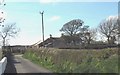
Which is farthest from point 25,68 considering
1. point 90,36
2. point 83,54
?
point 90,36

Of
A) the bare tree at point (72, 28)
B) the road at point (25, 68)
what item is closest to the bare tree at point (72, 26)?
the bare tree at point (72, 28)

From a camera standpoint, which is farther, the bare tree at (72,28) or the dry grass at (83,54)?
the bare tree at (72,28)

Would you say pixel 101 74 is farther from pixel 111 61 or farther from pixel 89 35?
pixel 89 35

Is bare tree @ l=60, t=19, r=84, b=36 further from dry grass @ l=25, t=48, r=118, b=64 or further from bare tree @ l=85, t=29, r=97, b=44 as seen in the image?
dry grass @ l=25, t=48, r=118, b=64

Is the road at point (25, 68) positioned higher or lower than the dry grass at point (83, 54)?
lower

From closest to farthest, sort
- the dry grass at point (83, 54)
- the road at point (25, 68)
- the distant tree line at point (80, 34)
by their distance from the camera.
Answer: the dry grass at point (83, 54), the road at point (25, 68), the distant tree line at point (80, 34)

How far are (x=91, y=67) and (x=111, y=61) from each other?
1.17 meters

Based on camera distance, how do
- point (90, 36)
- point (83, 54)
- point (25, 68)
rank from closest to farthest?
point (83, 54) → point (25, 68) → point (90, 36)

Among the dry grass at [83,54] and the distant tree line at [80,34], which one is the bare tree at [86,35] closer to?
the distant tree line at [80,34]

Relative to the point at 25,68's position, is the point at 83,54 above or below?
above

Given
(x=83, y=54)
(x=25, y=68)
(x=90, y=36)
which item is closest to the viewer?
(x=83, y=54)

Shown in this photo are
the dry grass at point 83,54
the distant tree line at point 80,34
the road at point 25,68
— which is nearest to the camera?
the dry grass at point 83,54

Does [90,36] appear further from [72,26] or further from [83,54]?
[83,54]

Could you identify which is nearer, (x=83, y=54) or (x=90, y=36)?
(x=83, y=54)
